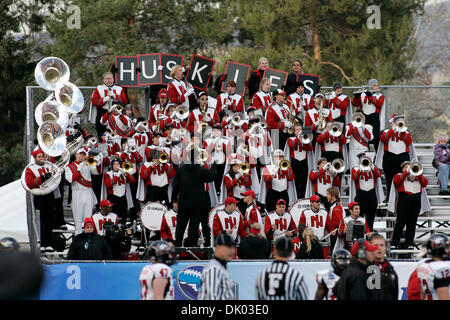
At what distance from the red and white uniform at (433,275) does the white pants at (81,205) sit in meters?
7.47

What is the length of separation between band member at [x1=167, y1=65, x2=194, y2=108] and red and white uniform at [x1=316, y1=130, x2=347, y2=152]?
8.48 feet

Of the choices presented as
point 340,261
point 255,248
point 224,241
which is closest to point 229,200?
point 255,248

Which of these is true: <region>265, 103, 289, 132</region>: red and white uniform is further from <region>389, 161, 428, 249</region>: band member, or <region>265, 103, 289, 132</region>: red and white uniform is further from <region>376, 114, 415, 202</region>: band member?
<region>389, 161, 428, 249</region>: band member

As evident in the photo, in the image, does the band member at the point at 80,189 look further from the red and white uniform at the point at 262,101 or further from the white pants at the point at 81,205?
the red and white uniform at the point at 262,101

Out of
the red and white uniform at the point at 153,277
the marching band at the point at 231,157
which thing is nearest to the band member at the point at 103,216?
the marching band at the point at 231,157

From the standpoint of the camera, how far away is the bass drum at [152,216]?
13898mm

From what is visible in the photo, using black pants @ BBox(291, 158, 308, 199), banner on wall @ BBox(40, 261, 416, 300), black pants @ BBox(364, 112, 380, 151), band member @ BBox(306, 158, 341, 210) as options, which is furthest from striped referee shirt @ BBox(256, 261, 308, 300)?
black pants @ BBox(364, 112, 380, 151)

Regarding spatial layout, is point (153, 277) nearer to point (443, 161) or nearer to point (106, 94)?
point (106, 94)

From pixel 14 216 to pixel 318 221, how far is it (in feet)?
21.9

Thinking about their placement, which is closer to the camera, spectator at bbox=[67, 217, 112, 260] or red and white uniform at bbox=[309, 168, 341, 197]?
spectator at bbox=[67, 217, 112, 260]

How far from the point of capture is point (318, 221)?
44.8 ft

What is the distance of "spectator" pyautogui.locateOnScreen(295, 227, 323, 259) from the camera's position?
1262 cm
